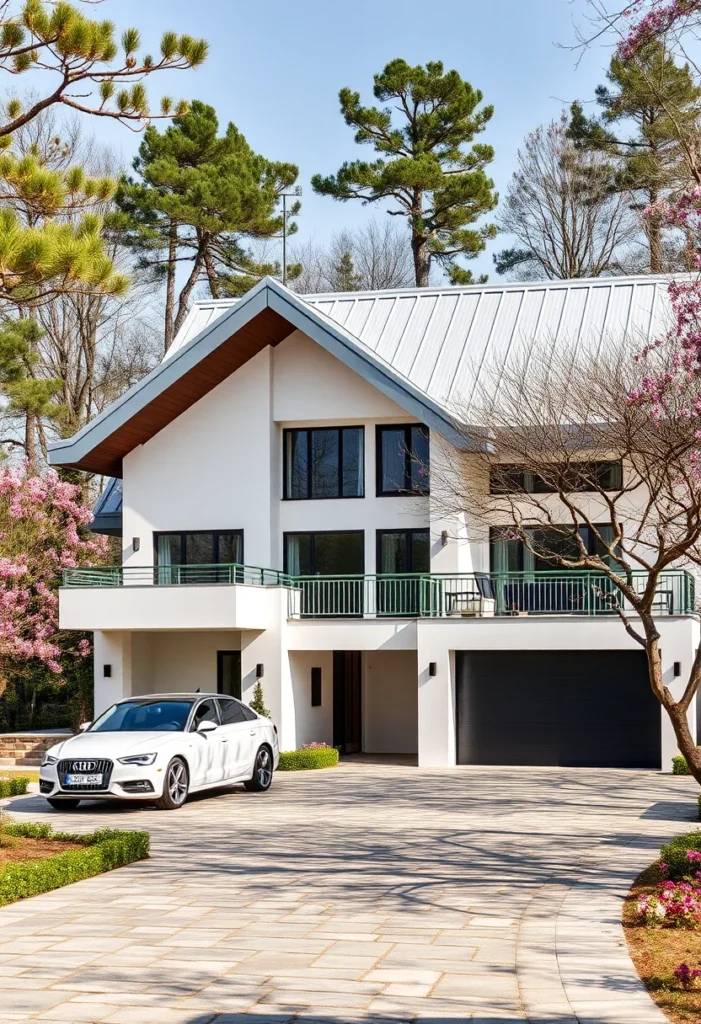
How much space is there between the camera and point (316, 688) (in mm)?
27641

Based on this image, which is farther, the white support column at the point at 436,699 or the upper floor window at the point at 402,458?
the upper floor window at the point at 402,458

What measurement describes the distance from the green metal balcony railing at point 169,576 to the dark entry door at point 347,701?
2.79 meters

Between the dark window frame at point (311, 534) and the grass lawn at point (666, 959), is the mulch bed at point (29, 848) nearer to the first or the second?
the grass lawn at point (666, 959)

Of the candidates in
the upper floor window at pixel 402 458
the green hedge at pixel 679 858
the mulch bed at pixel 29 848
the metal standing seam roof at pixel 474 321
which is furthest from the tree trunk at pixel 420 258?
the green hedge at pixel 679 858

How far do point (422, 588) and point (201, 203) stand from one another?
61.6 ft

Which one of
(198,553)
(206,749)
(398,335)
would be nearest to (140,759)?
(206,749)

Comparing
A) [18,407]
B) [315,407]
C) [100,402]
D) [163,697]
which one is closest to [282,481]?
[315,407]

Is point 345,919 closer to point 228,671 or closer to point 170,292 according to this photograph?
point 228,671

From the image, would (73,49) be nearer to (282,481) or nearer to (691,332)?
(691,332)

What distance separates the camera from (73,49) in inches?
426

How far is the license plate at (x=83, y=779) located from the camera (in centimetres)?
1650

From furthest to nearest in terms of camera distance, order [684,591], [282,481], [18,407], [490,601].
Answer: [18,407] < [282,481] < [490,601] < [684,591]

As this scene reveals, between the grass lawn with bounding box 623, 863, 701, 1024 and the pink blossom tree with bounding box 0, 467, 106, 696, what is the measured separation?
20931mm

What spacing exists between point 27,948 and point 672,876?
205 inches
